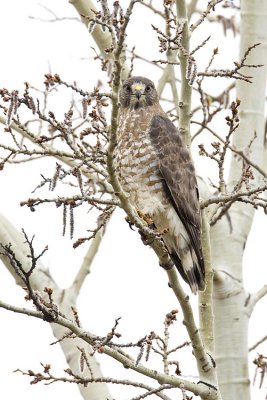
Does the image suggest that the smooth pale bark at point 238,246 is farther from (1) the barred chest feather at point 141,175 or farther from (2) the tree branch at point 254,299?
(1) the barred chest feather at point 141,175

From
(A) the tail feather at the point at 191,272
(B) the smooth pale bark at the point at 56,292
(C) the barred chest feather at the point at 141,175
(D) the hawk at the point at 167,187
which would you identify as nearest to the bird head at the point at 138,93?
(D) the hawk at the point at 167,187

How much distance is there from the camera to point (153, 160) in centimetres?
665

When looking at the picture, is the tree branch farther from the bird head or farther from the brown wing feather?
the bird head

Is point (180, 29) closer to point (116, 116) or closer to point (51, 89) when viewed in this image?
point (51, 89)

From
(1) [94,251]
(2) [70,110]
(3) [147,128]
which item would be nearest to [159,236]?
(2) [70,110]

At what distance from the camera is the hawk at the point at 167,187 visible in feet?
21.6

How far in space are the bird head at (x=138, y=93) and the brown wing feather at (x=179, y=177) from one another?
0.50 m

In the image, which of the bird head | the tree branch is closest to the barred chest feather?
the bird head

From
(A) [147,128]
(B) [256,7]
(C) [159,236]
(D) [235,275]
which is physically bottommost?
(C) [159,236]

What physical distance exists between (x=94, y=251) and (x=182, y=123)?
2.74m

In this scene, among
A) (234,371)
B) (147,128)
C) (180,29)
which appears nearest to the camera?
(180,29)

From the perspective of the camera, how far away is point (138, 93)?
7.36 meters

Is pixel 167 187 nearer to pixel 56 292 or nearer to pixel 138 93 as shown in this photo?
pixel 138 93

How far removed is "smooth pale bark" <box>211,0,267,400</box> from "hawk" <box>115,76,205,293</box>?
0.51m
